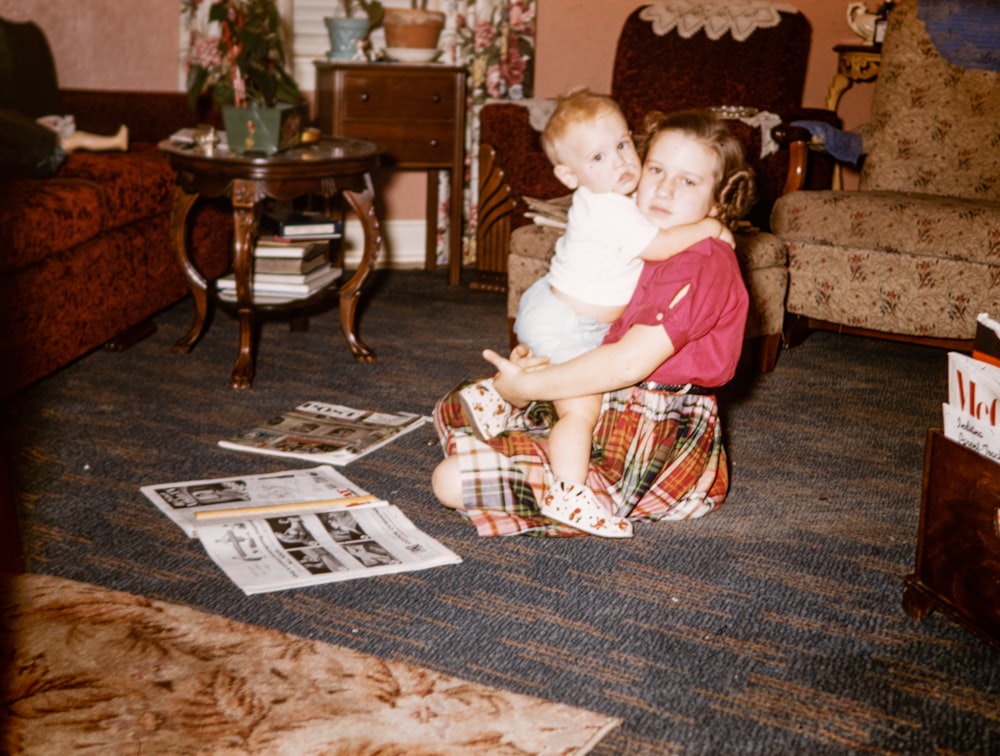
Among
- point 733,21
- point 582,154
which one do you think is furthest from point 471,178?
point 582,154

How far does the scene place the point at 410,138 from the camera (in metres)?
3.63

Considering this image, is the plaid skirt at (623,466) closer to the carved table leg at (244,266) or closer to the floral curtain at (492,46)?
the carved table leg at (244,266)

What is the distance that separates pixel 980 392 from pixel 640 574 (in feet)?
1.98

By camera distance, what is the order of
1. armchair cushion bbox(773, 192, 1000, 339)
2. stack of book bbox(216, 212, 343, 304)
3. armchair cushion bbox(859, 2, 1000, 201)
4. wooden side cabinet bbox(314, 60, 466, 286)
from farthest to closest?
1. wooden side cabinet bbox(314, 60, 466, 286)
2. armchair cushion bbox(859, 2, 1000, 201)
3. stack of book bbox(216, 212, 343, 304)
4. armchair cushion bbox(773, 192, 1000, 339)

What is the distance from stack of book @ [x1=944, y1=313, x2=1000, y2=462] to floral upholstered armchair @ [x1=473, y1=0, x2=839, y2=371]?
2.06m

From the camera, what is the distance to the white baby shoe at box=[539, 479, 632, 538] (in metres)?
1.72

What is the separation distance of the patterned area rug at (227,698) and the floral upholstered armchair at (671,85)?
2214mm

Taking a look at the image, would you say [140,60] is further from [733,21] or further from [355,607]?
[355,607]

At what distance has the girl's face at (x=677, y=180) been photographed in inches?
64.2

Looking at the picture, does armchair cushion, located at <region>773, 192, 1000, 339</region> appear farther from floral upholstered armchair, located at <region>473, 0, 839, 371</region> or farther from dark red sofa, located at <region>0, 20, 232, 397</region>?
dark red sofa, located at <region>0, 20, 232, 397</region>

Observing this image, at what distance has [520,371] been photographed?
1783 mm

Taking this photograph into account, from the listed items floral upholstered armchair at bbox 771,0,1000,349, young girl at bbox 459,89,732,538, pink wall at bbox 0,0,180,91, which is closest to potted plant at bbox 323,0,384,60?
pink wall at bbox 0,0,180,91

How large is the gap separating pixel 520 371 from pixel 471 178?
239 cm

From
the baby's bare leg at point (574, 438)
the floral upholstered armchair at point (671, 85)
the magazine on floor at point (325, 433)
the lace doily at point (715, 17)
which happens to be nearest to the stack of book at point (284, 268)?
the magazine on floor at point (325, 433)
